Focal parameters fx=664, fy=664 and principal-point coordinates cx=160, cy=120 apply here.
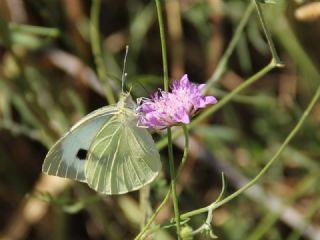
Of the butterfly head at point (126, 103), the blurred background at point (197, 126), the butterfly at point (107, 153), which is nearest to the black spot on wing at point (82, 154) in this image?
the butterfly at point (107, 153)

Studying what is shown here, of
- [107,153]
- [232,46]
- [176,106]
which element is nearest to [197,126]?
[232,46]

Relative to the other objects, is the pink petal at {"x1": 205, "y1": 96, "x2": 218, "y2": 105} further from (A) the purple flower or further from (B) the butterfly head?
(B) the butterfly head

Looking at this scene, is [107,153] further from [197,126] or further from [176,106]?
[197,126]

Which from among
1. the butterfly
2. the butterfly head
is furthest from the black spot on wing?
the butterfly head

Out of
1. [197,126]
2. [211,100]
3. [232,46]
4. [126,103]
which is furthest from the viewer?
[197,126]

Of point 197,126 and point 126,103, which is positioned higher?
point 126,103

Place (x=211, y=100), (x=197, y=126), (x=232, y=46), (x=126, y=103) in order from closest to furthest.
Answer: (x=211, y=100)
(x=126, y=103)
(x=232, y=46)
(x=197, y=126)

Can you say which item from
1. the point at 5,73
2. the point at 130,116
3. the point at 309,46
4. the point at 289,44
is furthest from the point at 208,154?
the point at 130,116

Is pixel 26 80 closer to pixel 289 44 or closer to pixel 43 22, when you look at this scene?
pixel 43 22
